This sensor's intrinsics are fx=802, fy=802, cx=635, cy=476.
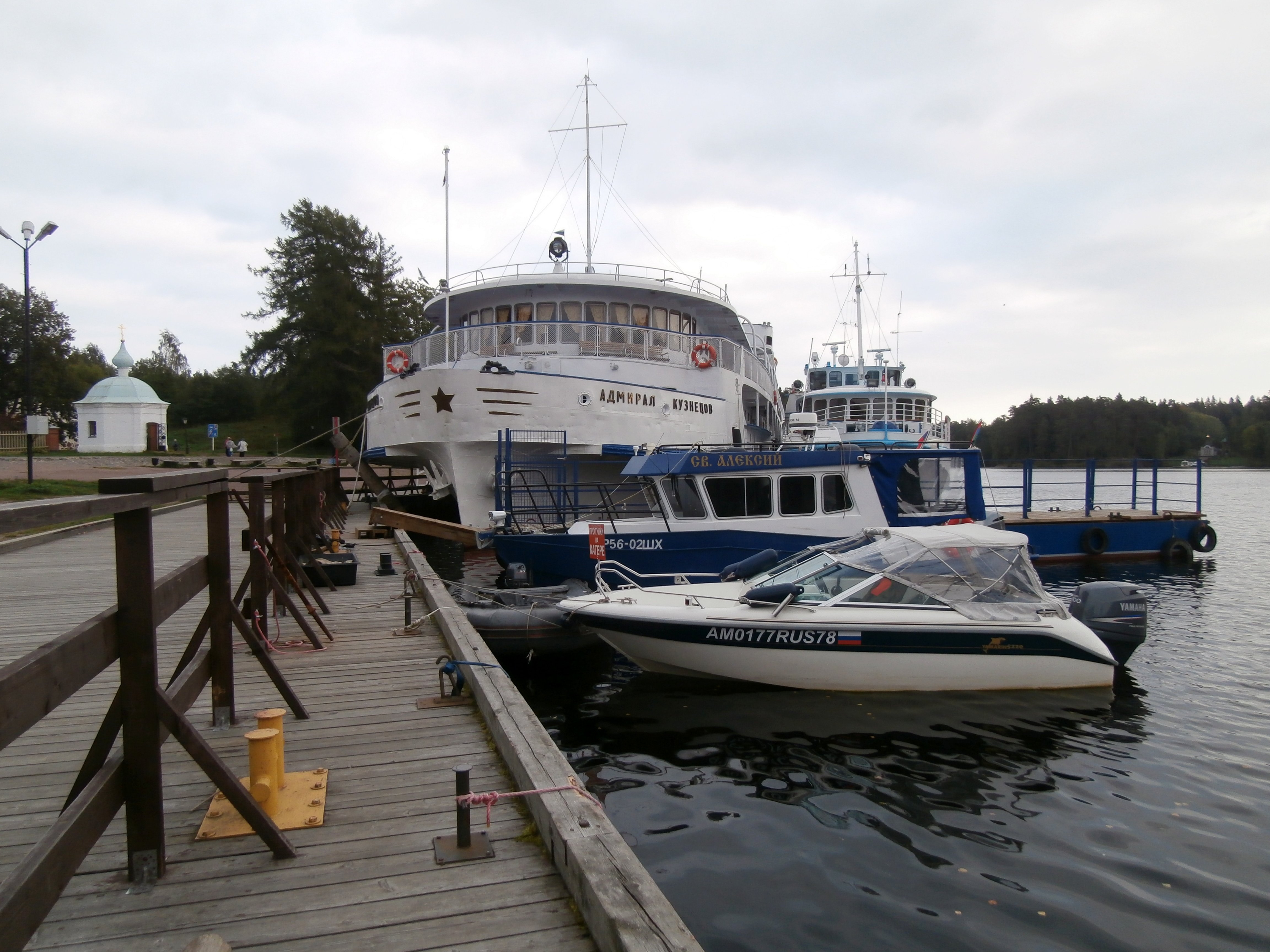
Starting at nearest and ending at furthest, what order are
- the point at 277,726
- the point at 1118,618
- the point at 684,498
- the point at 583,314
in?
the point at 277,726 < the point at 1118,618 < the point at 684,498 < the point at 583,314

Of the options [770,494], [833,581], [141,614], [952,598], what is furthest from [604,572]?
[141,614]

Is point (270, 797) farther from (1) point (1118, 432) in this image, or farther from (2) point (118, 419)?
(1) point (1118, 432)

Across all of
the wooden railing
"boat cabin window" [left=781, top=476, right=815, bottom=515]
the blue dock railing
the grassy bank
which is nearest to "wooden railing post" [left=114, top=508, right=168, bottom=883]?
the wooden railing

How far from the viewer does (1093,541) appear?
70.0 ft

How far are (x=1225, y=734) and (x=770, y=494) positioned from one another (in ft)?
22.9

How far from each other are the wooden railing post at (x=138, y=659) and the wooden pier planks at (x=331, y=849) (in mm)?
510

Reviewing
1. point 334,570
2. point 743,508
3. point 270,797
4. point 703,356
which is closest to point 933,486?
point 743,508

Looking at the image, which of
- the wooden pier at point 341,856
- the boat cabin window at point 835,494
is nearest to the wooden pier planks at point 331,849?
the wooden pier at point 341,856

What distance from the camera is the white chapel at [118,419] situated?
53.0 m

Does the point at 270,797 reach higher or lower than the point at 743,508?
lower

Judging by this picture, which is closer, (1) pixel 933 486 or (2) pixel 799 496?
(2) pixel 799 496

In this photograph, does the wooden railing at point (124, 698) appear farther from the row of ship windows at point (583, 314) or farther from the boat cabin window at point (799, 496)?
the row of ship windows at point (583, 314)

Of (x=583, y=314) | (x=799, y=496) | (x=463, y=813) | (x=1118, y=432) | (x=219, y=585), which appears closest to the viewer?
(x=463, y=813)

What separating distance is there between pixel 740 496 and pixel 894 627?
540cm
